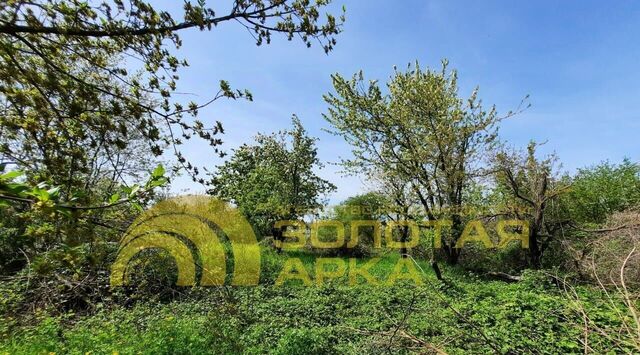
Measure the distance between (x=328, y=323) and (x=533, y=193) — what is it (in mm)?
6886

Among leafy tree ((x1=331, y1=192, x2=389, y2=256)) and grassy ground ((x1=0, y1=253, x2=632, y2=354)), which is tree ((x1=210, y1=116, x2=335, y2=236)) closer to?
leafy tree ((x1=331, y1=192, x2=389, y2=256))

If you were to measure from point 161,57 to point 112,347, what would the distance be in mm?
3843

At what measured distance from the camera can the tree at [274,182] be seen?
1619 cm

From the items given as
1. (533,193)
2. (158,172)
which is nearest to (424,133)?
(533,193)

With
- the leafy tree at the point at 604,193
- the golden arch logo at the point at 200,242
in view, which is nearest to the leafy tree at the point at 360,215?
the golden arch logo at the point at 200,242

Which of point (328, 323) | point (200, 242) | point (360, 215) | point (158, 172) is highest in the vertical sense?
point (360, 215)

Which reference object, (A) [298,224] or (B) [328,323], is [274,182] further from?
(B) [328,323]

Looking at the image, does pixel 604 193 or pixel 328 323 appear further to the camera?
pixel 604 193

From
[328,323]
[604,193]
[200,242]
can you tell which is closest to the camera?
[328,323]

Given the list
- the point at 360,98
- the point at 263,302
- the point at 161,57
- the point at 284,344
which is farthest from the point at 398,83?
the point at 161,57

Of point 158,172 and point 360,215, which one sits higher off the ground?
point 360,215

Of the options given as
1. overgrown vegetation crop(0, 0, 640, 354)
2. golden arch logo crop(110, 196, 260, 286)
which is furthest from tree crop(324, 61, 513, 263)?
golden arch logo crop(110, 196, 260, 286)

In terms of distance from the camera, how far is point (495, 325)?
18.6ft

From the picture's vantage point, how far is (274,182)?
673 inches
